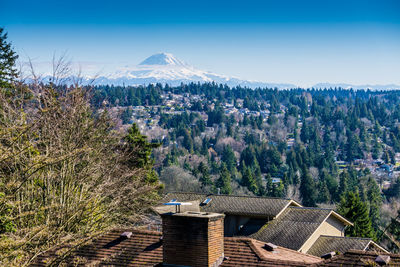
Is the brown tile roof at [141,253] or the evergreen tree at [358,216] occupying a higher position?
the brown tile roof at [141,253]

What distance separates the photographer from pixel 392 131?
195 metres

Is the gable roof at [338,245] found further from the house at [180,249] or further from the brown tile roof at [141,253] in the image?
the brown tile roof at [141,253]

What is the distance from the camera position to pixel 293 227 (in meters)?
26.2

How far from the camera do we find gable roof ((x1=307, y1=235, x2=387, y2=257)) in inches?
963

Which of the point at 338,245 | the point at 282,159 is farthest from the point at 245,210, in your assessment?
the point at 282,159

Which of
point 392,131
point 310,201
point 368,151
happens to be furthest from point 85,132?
point 392,131

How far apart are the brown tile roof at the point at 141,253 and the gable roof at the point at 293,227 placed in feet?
34.6

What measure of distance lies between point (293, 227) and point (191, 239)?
1588 centimetres

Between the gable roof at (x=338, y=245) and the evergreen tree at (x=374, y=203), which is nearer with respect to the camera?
the gable roof at (x=338, y=245)

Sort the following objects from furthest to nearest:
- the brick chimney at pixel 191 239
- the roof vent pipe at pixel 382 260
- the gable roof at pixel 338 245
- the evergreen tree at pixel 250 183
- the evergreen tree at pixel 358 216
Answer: the evergreen tree at pixel 250 183
the evergreen tree at pixel 358 216
the gable roof at pixel 338 245
the brick chimney at pixel 191 239
the roof vent pipe at pixel 382 260

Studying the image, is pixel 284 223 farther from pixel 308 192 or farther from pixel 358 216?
pixel 308 192

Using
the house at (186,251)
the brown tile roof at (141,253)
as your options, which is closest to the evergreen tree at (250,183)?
the house at (186,251)

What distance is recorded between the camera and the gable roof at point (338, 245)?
2445 centimetres

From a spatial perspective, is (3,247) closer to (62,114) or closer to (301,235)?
(62,114)
